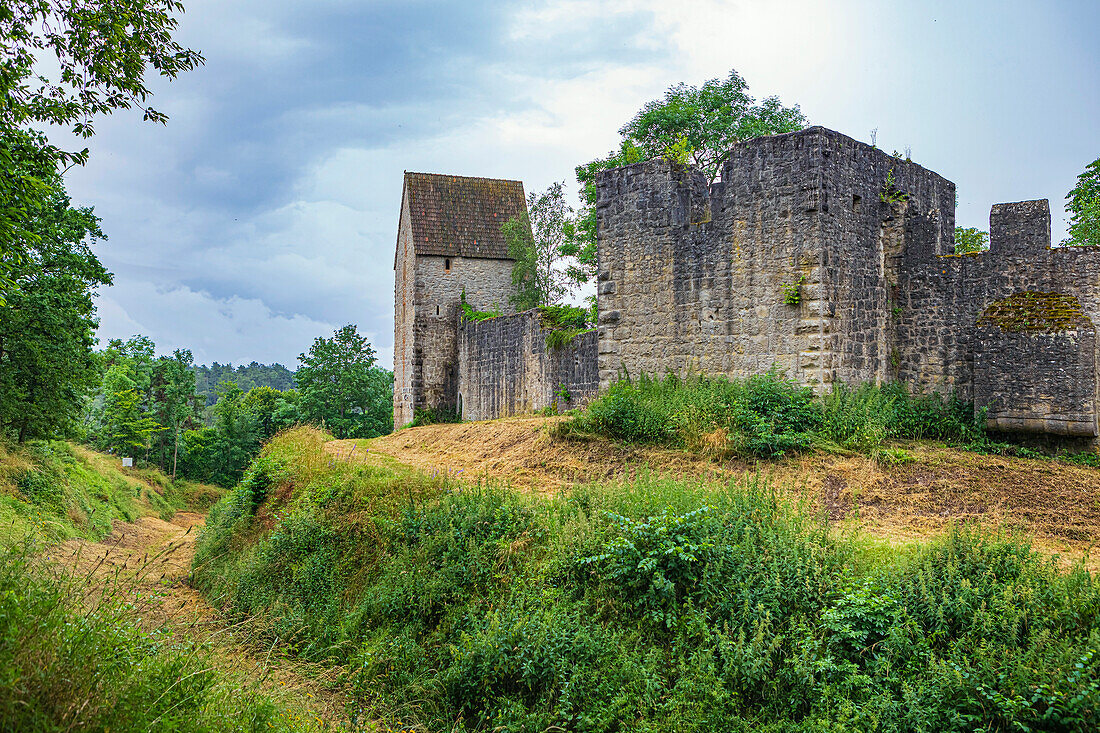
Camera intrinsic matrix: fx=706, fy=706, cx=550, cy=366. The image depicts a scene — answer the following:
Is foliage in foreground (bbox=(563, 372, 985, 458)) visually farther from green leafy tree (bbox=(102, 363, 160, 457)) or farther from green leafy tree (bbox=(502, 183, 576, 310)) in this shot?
green leafy tree (bbox=(102, 363, 160, 457))

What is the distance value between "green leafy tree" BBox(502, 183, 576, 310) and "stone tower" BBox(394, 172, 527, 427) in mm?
478

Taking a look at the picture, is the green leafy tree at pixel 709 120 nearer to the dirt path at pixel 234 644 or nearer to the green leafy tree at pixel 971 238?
the green leafy tree at pixel 971 238

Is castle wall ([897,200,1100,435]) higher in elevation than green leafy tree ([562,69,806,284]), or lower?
lower

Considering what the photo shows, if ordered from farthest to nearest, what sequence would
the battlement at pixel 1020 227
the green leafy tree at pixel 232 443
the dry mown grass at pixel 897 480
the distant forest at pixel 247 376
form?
the distant forest at pixel 247 376
the green leafy tree at pixel 232 443
the battlement at pixel 1020 227
the dry mown grass at pixel 897 480

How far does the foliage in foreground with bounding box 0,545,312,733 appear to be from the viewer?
3.63 metres

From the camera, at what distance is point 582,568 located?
6.70 meters

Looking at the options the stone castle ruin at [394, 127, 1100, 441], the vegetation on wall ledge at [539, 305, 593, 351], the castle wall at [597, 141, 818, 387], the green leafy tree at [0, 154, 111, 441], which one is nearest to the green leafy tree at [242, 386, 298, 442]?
the green leafy tree at [0, 154, 111, 441]

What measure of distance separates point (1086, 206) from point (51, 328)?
1093 inches

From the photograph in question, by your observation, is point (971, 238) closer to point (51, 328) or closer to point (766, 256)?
point (766, 256)

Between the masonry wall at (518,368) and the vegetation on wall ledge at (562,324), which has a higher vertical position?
the vegetation on wall ledge at (562,324)

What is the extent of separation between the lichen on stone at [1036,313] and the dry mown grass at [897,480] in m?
1.89

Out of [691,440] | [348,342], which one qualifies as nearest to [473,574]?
[691,440]

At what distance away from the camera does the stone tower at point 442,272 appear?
992 inches

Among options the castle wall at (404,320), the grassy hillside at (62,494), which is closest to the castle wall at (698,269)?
the grassy hillside at (62,494)
